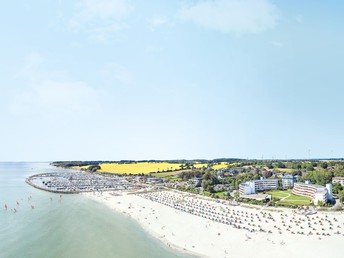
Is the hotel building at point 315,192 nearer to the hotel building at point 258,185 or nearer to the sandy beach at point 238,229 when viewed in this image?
the sandy beach at point 238,229

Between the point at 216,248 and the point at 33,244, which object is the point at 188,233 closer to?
the point at 216,248

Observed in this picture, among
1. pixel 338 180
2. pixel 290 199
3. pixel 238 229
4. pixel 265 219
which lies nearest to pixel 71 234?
pixel 238 229

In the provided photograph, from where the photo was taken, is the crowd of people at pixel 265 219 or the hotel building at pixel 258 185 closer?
the crowd of people at pixel 265 219

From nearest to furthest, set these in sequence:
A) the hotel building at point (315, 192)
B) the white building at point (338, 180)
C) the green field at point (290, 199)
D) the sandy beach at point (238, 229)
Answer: the sandy beach at point (238, 229)
the hotel building at point (315, 192)
the green field at point (290, 199)
the white building at point (338, 180)

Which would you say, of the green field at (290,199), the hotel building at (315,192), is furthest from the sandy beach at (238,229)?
the hotel building at (315,192)

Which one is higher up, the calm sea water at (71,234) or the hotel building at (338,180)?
the hotel building at (338,180)

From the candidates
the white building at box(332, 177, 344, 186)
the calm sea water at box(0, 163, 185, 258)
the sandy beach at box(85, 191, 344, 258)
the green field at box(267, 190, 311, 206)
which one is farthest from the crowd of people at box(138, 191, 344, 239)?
the white building at box(332, 177, 344, 186)
